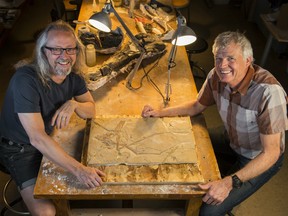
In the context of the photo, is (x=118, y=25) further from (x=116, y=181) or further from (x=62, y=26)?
(x=116, y=181)

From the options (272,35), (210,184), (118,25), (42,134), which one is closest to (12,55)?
(118,25)

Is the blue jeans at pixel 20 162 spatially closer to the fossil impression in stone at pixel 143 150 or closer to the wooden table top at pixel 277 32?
the fossil impression in stone at pixel 143 150

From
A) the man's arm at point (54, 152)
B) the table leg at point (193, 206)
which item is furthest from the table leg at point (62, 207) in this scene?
the table leg at point (193, 206)

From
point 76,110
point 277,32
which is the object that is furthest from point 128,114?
point 277,32

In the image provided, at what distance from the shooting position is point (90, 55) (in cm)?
224

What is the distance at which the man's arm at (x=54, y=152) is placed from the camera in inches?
58.1

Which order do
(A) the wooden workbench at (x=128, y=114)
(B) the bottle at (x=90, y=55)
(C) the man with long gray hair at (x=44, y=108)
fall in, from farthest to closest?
(B) the bottle at (x=90, y=55), (C) the man with long gray hair at (x=44, y=108), (A) the wooden workbench at (x=128, y=114)

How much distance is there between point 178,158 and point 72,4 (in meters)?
2.57

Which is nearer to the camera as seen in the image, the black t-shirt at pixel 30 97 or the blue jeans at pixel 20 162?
the black t-shirt at pixel 30 97

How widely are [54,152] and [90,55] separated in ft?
2.89

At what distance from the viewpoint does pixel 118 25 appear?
9.02 feet

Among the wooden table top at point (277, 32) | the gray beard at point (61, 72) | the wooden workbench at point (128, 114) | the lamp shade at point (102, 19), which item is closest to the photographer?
the wooden workbench at point (128, 114)

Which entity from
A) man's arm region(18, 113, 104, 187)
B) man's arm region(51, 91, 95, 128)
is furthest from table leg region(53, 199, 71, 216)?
man's arm region(51, 91, 95, 128)

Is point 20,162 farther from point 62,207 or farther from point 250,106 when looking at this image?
point 250,106
